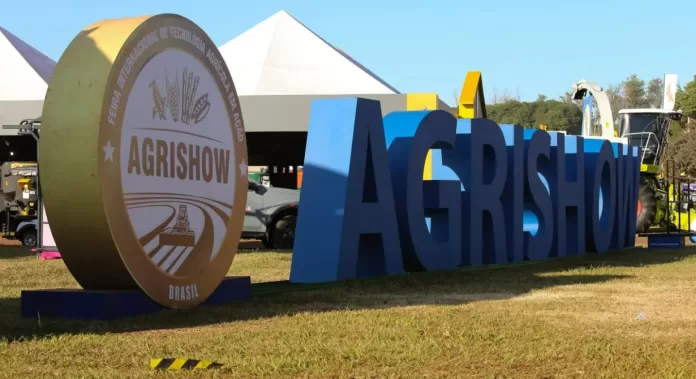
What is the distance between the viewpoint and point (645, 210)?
2714 cm

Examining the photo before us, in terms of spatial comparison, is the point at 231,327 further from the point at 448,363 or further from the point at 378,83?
the point at 378,83

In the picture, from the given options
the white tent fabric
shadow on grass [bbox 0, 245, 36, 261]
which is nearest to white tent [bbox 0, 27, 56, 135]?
the white tent fabric

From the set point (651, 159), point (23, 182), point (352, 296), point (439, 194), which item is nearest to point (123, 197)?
point (352, 296)

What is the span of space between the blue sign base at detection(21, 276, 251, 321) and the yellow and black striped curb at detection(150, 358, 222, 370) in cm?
201

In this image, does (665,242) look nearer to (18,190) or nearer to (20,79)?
(20,79)

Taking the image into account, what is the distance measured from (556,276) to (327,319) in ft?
19.6

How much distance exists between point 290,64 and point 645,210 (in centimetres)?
1042

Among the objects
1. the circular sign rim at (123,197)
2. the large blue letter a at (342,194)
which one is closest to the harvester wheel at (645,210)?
the large blue letter a at (342,194)

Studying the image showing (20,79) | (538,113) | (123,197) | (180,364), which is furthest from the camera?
(538,113)

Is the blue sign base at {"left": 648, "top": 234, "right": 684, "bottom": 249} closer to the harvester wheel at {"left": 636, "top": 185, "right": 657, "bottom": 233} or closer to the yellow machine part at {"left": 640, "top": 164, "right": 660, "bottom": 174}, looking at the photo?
the harvester wheel at {"left": 636, "top": 185, "right": 657, "bottom": 233}

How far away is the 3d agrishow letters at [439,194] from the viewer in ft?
41.2

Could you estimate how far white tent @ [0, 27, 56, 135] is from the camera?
21859mm

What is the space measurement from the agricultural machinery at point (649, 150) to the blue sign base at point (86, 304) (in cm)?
1872

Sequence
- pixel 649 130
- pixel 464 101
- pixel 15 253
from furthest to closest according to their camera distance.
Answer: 1. pixel 649 130
2. pixel 464 101
3. pixel 15 253
